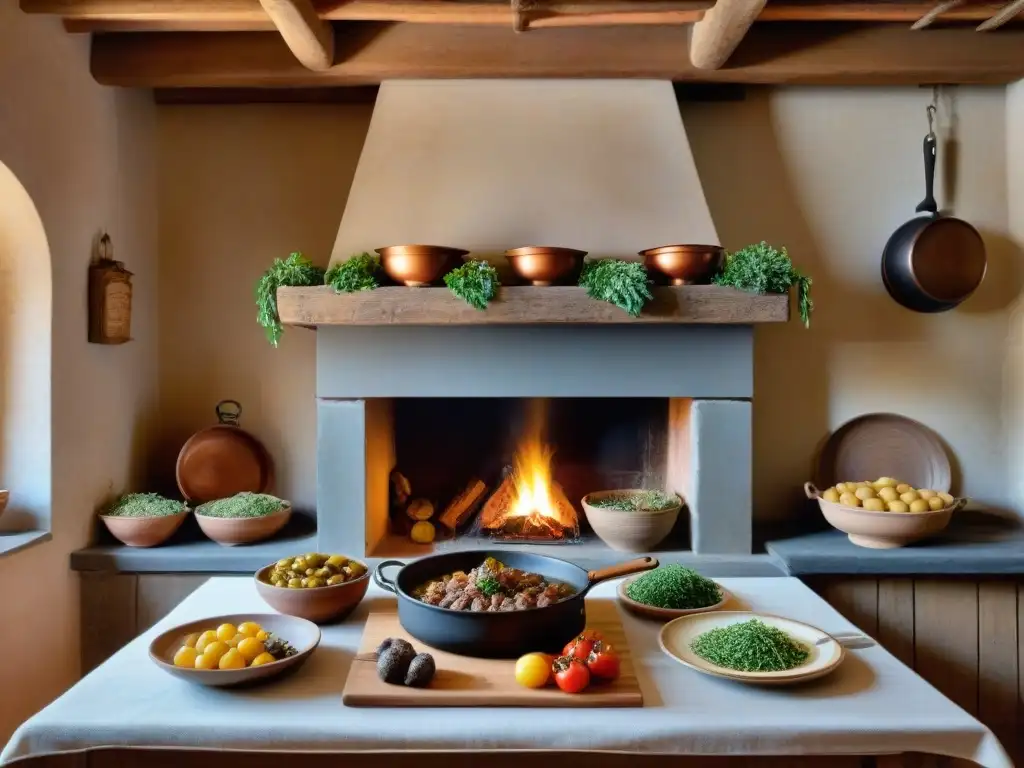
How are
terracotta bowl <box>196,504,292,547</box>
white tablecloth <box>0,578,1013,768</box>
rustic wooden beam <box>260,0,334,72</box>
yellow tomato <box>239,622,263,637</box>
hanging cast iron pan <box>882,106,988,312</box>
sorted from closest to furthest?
1. white tablecloth <box>0,578,1013,768</box>
2. yellow tomato <box>239,622,263,637</box>
3. rustic wooden beam <box>260,0,334,72</box>
4. terracotta bowl <box>196,504,292,547</box>
5. hanging cast iron pan <box>882,106,988,312</box>

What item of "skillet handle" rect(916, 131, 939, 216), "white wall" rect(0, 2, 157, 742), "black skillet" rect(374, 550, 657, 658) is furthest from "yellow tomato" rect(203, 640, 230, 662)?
"skillet handle" rect(916, 131, 939, 216)

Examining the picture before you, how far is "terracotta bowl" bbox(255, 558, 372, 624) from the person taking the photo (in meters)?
1.73

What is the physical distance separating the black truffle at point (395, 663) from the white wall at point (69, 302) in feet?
4.95

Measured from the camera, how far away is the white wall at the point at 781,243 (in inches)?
121

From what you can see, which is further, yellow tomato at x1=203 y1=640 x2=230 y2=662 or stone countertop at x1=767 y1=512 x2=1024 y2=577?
stone countertop at x1=767 y1=512 x2=1024 y2=577

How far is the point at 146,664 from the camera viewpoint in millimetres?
1583

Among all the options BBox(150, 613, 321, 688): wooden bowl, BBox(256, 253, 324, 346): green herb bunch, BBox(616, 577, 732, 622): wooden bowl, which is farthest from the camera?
BBox(256, 253, 324, 346): green herb bunch

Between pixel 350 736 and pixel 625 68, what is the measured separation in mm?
2420

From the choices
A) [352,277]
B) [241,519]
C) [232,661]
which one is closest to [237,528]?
[241,519]

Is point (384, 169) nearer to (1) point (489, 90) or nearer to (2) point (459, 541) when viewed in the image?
(1) point (489, 90)

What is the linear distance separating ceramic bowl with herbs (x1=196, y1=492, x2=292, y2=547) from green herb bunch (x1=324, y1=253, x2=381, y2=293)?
34.6 inches

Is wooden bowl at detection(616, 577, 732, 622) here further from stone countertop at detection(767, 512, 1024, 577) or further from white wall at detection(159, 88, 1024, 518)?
white wall at detection(159, 88, 1024, 518)

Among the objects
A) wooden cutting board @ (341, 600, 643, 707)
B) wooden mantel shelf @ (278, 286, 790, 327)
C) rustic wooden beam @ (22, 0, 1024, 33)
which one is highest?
rustic wooden beam @ (22, 0, 1024, 33)

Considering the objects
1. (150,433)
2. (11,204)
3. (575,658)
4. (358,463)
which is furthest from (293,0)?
(575,658)
